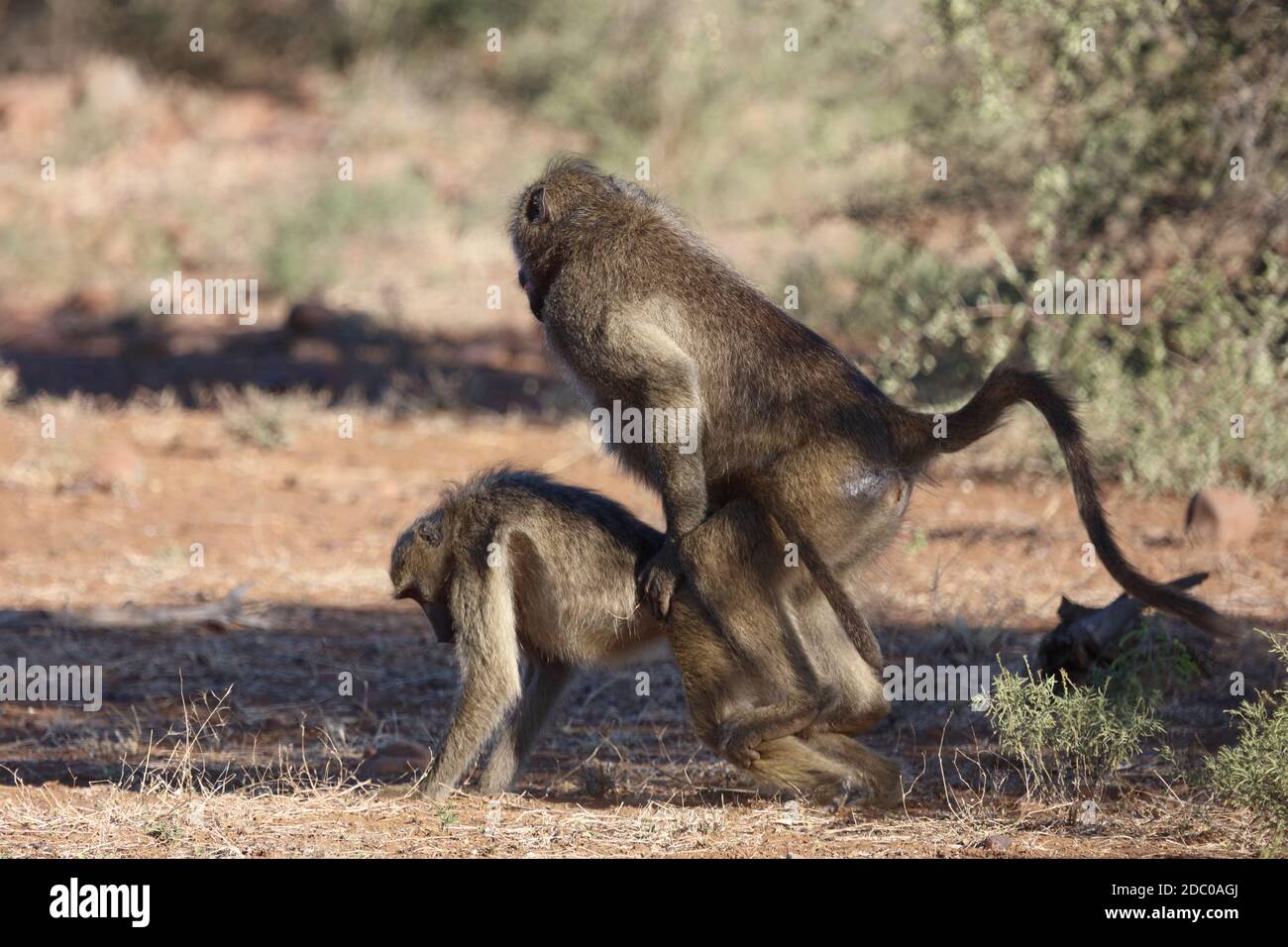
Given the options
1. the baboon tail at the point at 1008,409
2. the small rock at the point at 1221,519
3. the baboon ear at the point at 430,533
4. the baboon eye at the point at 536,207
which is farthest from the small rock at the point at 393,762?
the small rock at the point at 1221,519

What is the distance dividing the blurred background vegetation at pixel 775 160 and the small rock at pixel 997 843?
2.34 meters

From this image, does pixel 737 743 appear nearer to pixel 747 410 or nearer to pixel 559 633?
pixel 559 633

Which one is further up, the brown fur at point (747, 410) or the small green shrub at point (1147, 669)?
the brown fur at point (747, 410)

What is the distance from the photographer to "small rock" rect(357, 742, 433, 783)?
4855mm

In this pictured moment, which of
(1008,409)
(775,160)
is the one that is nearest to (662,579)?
(1008,409)

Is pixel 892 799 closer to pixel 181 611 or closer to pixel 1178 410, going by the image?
pixel 181 611

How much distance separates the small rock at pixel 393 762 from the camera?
191 inches

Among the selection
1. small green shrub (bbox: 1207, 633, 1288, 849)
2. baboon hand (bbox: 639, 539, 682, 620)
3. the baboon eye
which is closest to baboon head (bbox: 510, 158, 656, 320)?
the baboon eye

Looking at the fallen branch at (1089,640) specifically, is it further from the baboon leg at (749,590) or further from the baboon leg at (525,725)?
the baboon leg at (525,725)

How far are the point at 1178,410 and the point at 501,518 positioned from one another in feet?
16.7

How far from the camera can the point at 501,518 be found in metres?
4.64

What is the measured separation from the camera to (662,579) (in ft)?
14.4

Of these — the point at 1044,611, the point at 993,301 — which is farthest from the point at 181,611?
the point at 993,301

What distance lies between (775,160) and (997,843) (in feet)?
44.0
